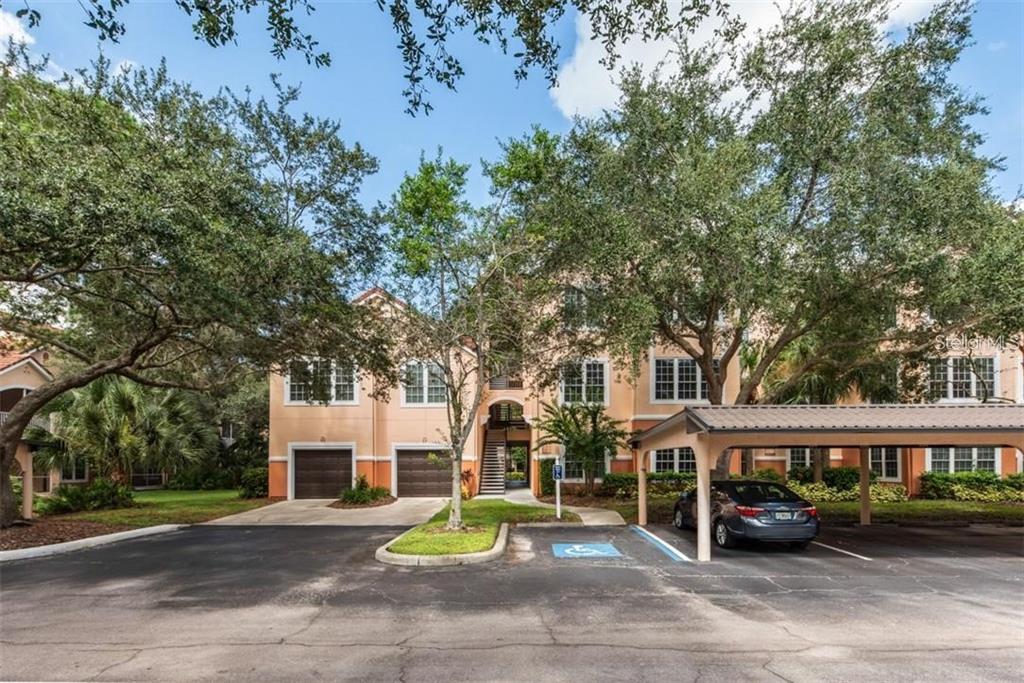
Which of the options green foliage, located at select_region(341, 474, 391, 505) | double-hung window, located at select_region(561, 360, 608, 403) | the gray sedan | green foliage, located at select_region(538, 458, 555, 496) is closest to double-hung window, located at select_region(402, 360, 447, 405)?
green foliage, located at select_region(341, 474, 391, 505)

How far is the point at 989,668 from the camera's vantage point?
6.06m

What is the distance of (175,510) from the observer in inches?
813

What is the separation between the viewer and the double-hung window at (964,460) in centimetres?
2431

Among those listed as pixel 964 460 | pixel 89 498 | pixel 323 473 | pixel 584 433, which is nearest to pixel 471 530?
pixel 584 433

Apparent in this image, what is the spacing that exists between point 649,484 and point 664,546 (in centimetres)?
1049

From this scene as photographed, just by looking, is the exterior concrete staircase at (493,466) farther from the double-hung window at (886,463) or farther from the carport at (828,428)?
the double-hung window at (886,463)

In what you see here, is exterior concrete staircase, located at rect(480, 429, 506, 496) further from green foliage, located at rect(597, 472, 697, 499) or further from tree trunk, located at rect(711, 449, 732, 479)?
tree trunk, located at rect(711, 449, 732, 479)

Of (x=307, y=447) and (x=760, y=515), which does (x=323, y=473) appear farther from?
(x=760, y=515)

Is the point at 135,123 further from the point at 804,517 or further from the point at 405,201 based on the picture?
the point at 804,517

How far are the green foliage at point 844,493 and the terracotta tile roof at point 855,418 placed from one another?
34.5 ft

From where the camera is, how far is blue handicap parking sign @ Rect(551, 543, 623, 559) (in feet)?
40.1

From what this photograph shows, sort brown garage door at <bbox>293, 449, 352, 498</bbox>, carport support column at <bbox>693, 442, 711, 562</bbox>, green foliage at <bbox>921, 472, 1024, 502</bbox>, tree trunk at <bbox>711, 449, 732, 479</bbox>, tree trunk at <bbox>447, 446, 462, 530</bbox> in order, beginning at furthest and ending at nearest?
brown garage door at <bbox>293, 449, 352, 498</bbox> → green foliage at <bbox>921, 472, 1024, 502</bbox> → tree trunk at <bbox>711, 449, 732, 479</bbox> → tree trunk at <bbox>447, 446, 462, 530</bbox> → carport support column at <bbox>693, 442, 711, 562</bbox>

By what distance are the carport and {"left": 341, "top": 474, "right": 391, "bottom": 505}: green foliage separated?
1362cm

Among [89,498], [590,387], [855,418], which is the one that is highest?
[590,387]
